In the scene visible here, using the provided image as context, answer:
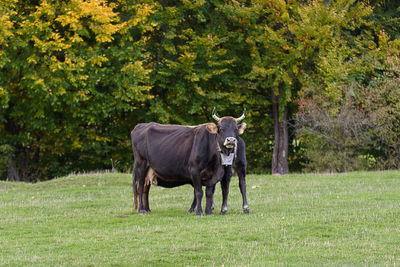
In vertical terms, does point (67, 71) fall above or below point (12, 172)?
above

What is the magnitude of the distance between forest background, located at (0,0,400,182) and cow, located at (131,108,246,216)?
12716 mm

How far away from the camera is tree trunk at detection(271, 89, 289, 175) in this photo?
36.6 m

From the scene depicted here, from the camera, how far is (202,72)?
3466 centimetres

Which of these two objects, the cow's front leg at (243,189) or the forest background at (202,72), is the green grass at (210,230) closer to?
the cow's front leg at (243,189)

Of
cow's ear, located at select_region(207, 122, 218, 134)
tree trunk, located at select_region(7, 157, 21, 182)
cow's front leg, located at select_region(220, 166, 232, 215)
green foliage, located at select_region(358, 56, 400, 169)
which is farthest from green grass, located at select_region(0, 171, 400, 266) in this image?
tree trunk, located at select_region(7, 157, 21, 182)

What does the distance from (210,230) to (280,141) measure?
22820mm

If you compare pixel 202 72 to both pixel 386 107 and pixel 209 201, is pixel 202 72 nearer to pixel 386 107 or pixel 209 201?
pixel 386 107

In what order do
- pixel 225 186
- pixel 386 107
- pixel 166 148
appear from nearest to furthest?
pixel 225 186
pixel 166 148
pixel 386 107

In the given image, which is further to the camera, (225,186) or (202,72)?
(202,72)

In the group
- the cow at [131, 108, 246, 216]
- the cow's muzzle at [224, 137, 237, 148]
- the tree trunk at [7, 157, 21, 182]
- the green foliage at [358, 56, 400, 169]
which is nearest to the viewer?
the cow's muzzle at [224, 137, 237, 148]

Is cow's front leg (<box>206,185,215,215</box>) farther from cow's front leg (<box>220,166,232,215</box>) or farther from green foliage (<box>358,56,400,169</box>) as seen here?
green foliage (<box>358,56,400,169</box>)

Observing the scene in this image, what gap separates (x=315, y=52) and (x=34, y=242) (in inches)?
919

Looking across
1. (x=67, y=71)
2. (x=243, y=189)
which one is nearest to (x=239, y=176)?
(x=243, y=189)

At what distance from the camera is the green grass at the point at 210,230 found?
1220 cm
